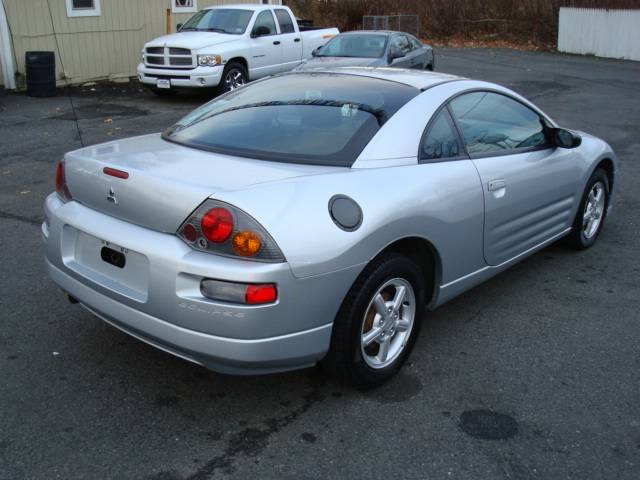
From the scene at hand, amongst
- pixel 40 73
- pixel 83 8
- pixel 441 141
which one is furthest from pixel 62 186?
pixel 83 8

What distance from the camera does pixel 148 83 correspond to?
547 inches

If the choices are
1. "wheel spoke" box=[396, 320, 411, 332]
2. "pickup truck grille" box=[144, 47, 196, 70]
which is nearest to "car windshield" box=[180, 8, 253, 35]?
"pickup truck grille" box=[144, 47, 196, 70]

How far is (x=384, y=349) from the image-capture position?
368 cm

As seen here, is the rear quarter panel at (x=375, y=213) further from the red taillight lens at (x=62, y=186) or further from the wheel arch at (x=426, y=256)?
the red taillight lens at (x=62, y=186)

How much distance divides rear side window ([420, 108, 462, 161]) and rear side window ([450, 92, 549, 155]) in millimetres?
109

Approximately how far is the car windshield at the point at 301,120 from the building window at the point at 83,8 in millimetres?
12379

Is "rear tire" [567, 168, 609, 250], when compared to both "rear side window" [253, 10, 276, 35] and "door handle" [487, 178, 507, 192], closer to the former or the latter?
"door handle" [487, 178, 507, 192]

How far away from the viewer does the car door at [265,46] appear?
1463 cm

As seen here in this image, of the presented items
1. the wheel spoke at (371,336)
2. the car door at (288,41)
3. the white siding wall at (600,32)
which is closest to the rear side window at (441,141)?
the wheel spoke at (371,336)

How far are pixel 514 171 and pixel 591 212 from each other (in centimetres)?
167

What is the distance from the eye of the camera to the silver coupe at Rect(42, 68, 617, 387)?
306 cm

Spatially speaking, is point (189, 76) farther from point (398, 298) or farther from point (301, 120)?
point (398, 298)

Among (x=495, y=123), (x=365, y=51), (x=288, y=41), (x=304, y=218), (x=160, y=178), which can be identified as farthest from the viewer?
(x=288, y=41)

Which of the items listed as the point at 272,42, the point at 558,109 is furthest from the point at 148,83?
the point at 558,109
